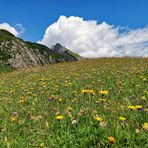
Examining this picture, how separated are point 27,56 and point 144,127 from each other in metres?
30.9

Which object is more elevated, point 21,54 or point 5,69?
point 21,54

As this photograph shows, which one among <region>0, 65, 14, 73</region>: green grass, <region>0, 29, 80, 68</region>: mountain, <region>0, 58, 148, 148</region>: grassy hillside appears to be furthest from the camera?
<region>0, 29, 80, 68</region>: mountain

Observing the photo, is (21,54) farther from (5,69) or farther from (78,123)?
(78,123)

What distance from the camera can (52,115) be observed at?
7762 millimetres

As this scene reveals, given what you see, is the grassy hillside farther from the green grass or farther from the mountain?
the mountain

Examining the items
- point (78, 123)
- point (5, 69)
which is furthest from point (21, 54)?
point (78, 123)

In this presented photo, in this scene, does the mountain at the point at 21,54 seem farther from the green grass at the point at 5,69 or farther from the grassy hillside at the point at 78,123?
the grassy hillside at the point at 78,123

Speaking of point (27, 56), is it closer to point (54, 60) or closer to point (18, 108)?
point (54, 60)

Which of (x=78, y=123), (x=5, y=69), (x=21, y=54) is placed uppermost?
(x=21, y=54)

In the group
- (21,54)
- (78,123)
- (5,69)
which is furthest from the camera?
(21,54)

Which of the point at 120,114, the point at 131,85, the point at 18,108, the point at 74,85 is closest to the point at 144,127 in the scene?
the point at 120,114

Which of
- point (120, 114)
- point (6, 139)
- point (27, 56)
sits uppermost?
point (27, 56)

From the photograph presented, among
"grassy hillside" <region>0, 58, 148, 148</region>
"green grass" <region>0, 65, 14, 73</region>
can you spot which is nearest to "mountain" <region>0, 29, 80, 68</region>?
"green grass" <region>0, 65, 14, 73</region>

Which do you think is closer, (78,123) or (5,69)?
(78,123)
